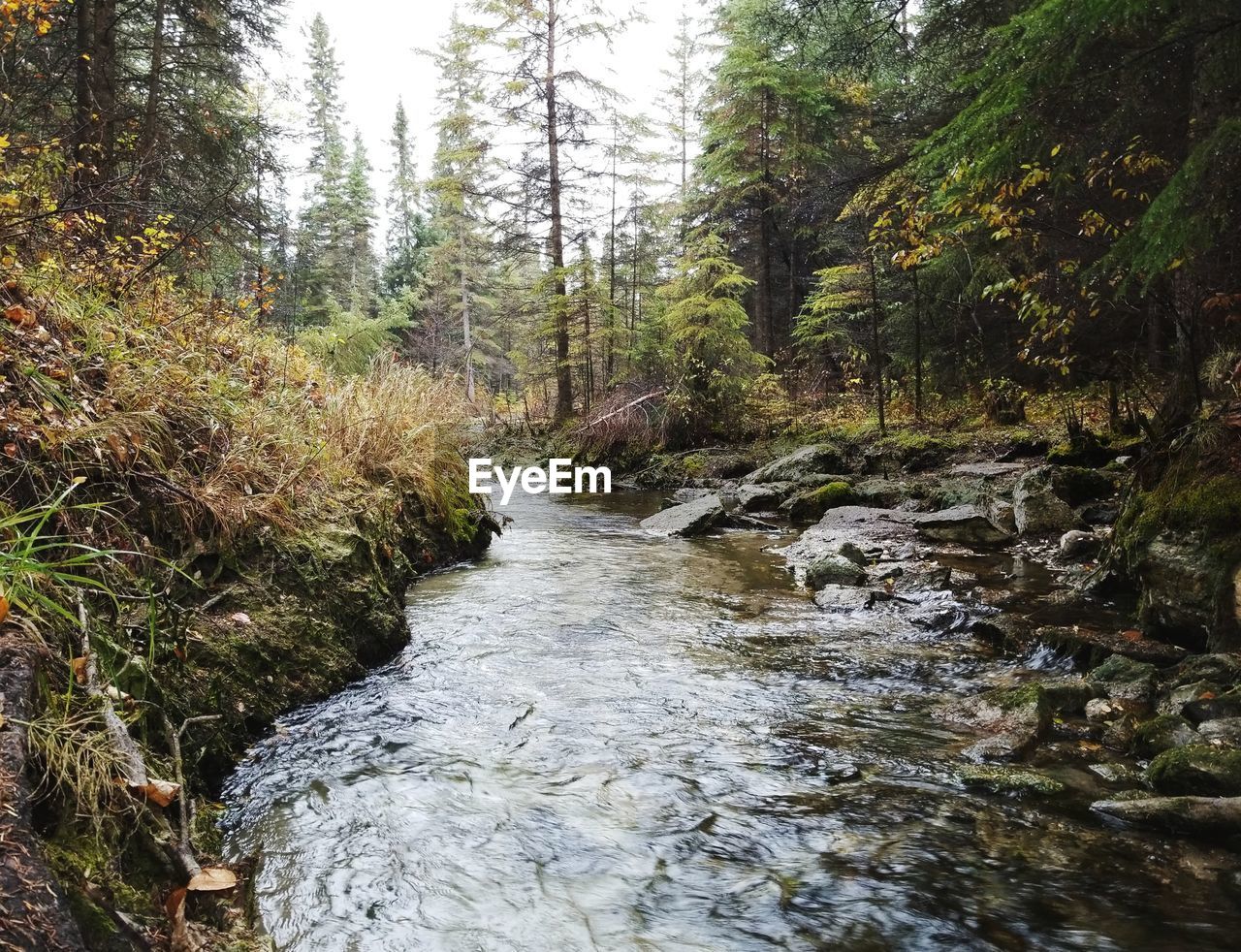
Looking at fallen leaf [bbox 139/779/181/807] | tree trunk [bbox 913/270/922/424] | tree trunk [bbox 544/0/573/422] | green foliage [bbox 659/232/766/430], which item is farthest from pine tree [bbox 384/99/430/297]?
fallen leaf [bbox 139/779/181/807]

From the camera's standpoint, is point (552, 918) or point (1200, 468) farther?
point (1200, 468)

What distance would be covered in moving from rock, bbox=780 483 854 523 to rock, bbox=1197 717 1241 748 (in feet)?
23.0

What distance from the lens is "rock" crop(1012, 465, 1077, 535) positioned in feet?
24.7

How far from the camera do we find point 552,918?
7.73 ft

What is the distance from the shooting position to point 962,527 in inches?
313

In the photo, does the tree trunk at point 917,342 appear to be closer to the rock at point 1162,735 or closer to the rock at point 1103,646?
the rock at point 1103,646

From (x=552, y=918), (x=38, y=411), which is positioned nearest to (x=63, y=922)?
(x=552, y=918)

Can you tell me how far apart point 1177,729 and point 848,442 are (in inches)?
428

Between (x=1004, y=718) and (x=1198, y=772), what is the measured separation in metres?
0.95

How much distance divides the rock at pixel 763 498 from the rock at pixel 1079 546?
15.1 ft

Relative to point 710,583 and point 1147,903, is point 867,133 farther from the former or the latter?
point 1147,903

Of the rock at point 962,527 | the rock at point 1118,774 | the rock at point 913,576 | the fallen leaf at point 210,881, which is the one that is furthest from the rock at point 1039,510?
the fallen leaf at point 210,881

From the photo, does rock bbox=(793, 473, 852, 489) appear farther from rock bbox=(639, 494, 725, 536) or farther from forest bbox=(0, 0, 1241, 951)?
rock bbox=(639, 494, 725, 536)

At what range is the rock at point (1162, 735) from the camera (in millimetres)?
3132
